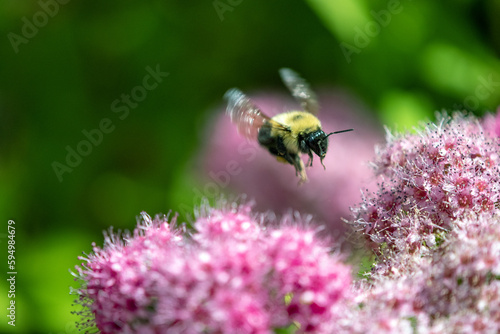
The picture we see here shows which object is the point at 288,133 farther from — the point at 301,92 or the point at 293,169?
the point at 293,169

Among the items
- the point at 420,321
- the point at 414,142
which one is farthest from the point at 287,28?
the point at 420,321

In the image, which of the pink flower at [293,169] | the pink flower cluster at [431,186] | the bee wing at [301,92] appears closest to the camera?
the pink flower cluster at [431,186]

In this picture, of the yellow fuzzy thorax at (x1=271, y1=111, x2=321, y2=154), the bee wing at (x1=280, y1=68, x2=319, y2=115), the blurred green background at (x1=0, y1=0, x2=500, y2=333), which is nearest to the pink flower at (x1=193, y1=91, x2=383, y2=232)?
the blurred green background at (x1=0, y1=0, x2=500, y2=333)

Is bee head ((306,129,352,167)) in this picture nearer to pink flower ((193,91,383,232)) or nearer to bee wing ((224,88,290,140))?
bee wing ((224,88,290,140))

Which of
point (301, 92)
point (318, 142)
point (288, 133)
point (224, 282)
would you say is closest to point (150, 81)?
point (301, 92)

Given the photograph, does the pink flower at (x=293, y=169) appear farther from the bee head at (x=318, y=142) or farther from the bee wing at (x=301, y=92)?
the bee head at (x=318, y=142)

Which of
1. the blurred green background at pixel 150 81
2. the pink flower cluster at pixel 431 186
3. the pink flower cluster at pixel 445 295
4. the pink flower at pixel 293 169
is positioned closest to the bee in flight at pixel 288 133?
the pink flower cluster at pixel 431 186
